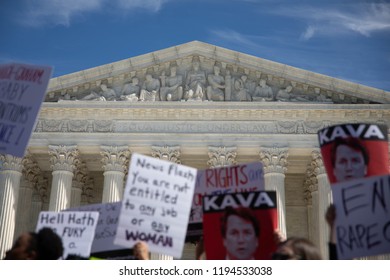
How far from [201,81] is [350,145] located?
24.8 meters

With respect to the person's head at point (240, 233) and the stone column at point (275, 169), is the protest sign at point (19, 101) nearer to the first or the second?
the person's head at point (240, 233)

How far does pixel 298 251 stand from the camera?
26.6ft

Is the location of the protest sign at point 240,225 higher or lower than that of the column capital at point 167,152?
lower

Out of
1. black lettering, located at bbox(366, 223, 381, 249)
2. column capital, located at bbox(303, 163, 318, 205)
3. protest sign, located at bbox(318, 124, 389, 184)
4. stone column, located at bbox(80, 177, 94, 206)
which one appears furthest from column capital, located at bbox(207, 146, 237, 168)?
black lettering, located at bbox(366, 223, 381, 249)

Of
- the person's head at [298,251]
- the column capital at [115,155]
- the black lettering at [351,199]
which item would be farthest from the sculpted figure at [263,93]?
the person's head at [298,251]

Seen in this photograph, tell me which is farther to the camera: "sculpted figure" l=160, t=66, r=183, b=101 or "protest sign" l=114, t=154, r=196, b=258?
"sculpted figure" l=160, t=66, r=183, b=101

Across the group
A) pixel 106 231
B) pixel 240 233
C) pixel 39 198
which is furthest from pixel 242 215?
pixel 39 198

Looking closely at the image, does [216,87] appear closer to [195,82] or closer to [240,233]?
[195,82]

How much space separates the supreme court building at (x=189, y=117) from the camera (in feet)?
107

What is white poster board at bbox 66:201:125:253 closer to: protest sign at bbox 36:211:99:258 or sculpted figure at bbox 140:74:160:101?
protest sign at bbox 36:211:99:258

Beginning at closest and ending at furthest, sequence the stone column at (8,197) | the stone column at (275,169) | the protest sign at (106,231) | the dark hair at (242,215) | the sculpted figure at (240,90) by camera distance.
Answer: the dark hair at (242,215) < the protest sign at (106,231) < the stone column at (8,197) < the stone column at (275,169) < the sculpted figure at (240,90)

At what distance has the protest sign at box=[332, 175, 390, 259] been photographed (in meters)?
9.21

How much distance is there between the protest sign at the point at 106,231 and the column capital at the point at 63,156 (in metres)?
20.2

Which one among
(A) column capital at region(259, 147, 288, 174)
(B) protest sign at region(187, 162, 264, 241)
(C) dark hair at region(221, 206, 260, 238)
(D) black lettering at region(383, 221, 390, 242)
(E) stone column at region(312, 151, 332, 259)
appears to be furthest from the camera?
(A) column capital at region(259, 147, 288, 174)
